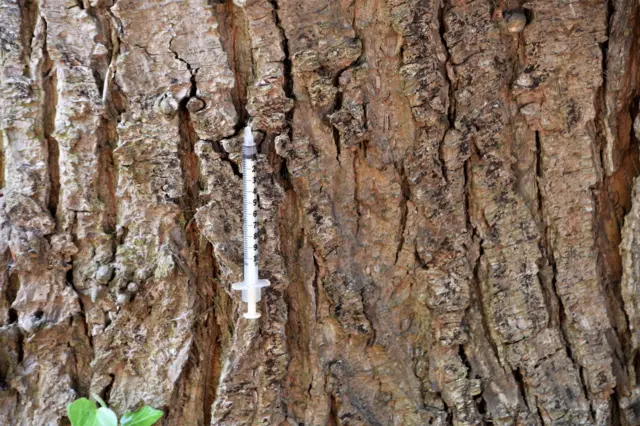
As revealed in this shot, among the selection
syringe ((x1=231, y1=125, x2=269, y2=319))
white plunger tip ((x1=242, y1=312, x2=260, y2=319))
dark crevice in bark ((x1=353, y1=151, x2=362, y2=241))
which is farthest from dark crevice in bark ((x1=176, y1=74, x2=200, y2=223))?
dark crevice in bark ((x1=353, y1=151, x2=362, y2=241))

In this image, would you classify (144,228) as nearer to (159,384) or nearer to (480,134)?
(159,384)

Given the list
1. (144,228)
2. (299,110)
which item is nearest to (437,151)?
(299,110)

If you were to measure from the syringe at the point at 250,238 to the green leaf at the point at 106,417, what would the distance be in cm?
40

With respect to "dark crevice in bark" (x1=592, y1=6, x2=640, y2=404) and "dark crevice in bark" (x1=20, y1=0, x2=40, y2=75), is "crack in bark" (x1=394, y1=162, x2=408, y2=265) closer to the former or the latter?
"dark crevice in bark" (x1=592, y1=6, x2=640, y2=404)

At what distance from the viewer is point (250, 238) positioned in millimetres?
1326

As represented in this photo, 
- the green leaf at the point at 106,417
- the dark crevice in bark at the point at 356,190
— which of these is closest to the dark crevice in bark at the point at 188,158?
the dark crevice in bark at the point at 356,190

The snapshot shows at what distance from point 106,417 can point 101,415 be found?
13mm

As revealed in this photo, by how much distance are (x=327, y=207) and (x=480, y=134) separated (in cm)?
44

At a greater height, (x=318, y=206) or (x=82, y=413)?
(x=318, y=206)

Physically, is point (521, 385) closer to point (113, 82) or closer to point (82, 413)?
point (82, 413)

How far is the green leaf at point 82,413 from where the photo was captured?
50.8 inches

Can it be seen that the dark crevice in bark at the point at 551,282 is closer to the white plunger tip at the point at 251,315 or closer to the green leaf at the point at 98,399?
the white plunger tip at the point at 251,315

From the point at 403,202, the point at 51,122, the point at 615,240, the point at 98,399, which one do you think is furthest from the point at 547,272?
the point at 51,122

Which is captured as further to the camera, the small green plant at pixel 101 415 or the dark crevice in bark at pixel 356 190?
the dark crevice in bark at pixel 356 190
